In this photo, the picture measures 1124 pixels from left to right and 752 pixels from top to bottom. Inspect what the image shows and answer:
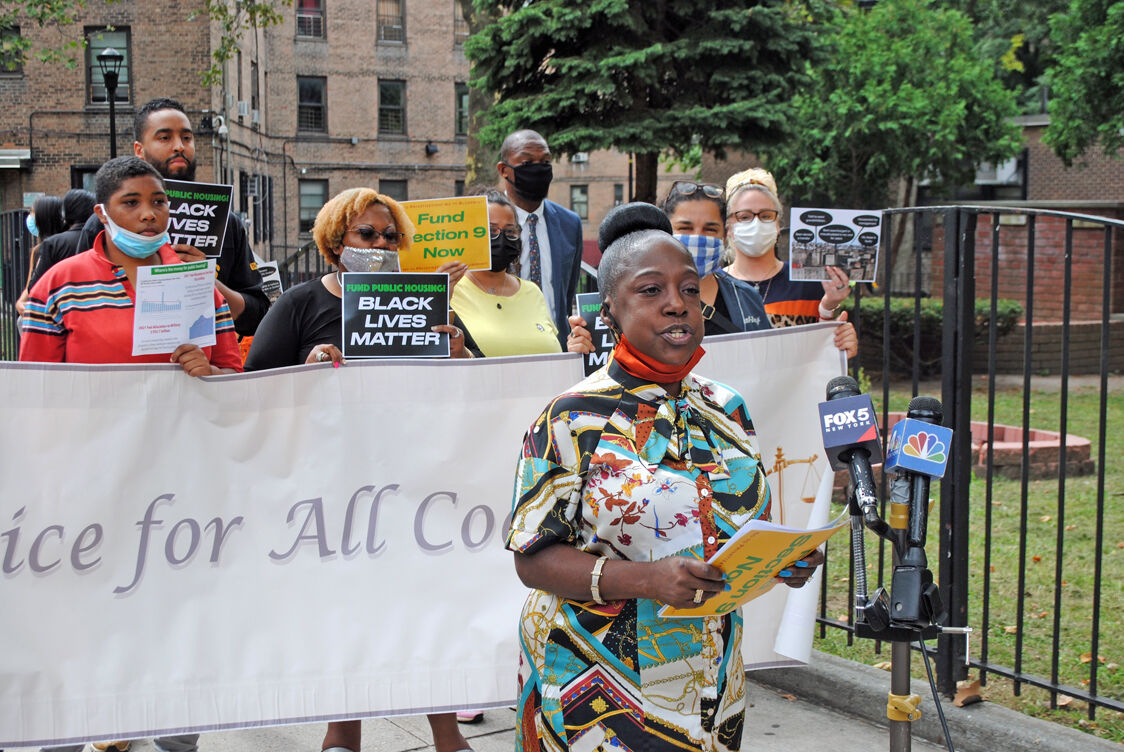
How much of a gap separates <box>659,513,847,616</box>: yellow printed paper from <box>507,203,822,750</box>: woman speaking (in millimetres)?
104

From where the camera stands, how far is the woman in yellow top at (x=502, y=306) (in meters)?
4.59

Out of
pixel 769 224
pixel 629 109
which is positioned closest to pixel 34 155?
pixel 629 109

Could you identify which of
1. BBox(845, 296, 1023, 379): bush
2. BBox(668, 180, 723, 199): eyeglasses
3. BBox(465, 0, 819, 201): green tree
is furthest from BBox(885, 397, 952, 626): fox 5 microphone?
BBox(845, 296, 1023, 379): bush

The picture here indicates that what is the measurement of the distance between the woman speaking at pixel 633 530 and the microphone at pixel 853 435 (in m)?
0.20

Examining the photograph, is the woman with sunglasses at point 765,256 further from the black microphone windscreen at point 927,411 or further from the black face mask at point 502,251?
the black microphone windscreen at point 927,411

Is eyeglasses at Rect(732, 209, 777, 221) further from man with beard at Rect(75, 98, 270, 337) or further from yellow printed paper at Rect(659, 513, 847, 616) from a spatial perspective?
yellow printed paper at Rect(659, 513, 847, 616)

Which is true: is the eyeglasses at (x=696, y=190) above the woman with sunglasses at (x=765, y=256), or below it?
above

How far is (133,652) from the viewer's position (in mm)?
3875

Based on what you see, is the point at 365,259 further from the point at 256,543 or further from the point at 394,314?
the point at 256,543

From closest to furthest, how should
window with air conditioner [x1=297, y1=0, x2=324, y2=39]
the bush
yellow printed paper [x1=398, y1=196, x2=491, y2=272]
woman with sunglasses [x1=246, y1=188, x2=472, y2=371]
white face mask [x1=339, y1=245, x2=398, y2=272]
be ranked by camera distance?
woman with sunglasses [x1=246, y1=188, x2=472, y2=371] < white face mask [x1=339, y1=245, x2=398, y2=272] < yellow printed paper [x1=398, y1=196, x2=491, y2=272] < the bush < window with air conditioner [x1=297, y1=0, x2=324, y2=39]

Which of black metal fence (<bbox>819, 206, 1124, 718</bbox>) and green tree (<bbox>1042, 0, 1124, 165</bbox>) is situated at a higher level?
green tree (<bbox>1042, 0, 1124, 165</bbox>)

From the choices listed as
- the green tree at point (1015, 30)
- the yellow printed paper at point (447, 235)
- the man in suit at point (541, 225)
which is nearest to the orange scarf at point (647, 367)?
the yellow printed paper at point (447, 235)

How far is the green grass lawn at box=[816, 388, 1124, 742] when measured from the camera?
496 cm

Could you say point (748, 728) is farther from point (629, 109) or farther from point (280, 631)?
point (629, 109)
